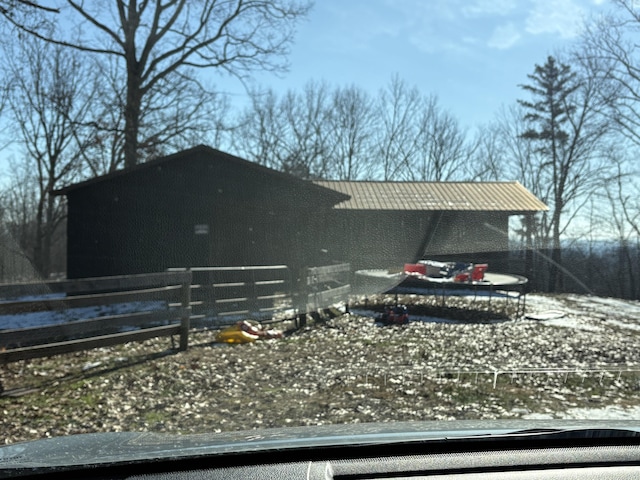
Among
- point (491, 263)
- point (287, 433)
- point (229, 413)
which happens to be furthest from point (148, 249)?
point (287, 433)

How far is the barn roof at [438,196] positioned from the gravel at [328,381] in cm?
1040

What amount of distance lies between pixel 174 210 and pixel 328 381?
1232cm

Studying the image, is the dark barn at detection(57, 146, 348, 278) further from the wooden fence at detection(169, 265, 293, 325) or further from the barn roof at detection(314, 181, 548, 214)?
the wooden fence at detection(169, 265, 293, 325)

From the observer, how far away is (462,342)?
28.9ft

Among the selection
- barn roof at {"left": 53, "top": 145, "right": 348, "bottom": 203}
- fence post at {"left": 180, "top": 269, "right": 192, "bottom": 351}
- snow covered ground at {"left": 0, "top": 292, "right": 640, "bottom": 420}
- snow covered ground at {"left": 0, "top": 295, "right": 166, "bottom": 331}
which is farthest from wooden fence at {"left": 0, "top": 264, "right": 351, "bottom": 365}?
barn roof at {"left": 53, "top": 145, "right": 348, "bottom": 203}

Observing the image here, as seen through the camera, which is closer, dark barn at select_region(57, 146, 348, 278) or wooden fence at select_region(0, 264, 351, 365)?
wooden fence at select_region(0, 264, 351, 365)

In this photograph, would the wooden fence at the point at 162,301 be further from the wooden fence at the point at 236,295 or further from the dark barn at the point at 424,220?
the dark barn at the point at 424,220

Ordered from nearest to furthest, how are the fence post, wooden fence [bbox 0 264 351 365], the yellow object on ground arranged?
wooden fence [bbox 0 264 351 365] → the fence post → the yellow object on ground

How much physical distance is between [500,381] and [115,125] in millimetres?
26737

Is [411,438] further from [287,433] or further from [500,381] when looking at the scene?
[500,381]

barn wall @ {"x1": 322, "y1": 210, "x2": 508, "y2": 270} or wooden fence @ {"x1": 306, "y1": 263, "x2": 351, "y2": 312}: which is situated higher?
barn wall @ {"x1": 322, "y1": 210, "x2": 508, "y2": 270}

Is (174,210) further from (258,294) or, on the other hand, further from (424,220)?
(424,220)

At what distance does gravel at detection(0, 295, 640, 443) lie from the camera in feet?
16.8

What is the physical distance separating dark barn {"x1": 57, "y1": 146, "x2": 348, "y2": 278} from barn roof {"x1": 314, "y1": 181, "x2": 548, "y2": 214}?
3523 mm
